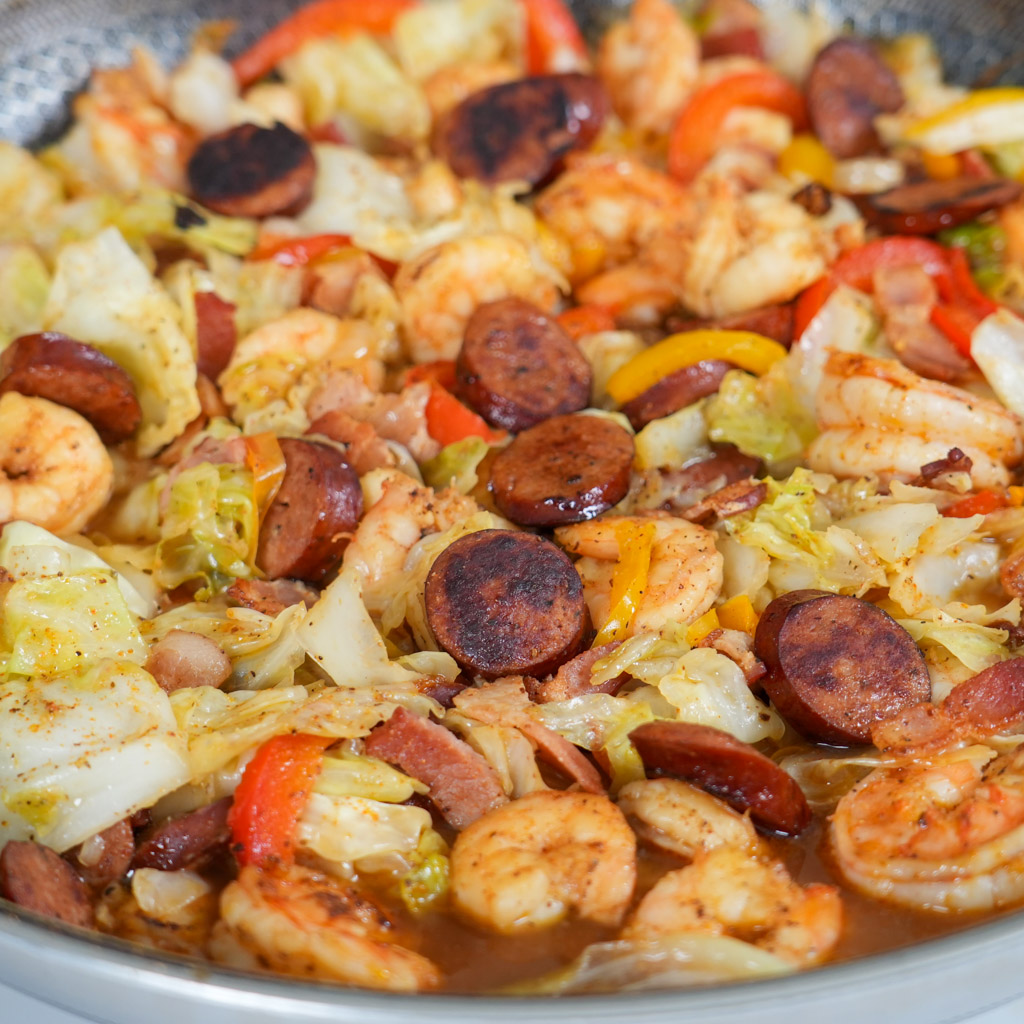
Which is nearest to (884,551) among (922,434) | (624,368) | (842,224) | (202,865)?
(922,434)

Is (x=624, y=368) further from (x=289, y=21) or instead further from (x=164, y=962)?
(x=289, y=21)

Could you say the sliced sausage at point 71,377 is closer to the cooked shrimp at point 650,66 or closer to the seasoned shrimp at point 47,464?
the seasoned shrimp at point 47,464

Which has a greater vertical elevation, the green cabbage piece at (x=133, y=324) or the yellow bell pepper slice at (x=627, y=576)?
the green cabbage piece at (x=133, y=324)

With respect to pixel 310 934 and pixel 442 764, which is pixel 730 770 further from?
pixel 310 934

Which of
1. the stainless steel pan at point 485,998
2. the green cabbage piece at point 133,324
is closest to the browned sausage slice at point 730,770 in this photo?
the stainless steel pan at point 485,998

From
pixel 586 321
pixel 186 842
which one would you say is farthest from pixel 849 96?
pixel 186 842

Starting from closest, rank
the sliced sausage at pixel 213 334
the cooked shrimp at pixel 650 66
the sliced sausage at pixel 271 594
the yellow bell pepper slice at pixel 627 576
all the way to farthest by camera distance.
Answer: the yellow bell pepper slice at pixel 627 576, the sliced sausage at pixel 271 594, the sliced sausage at pixel 213 334, the cooked shrimp at pixel 650 66

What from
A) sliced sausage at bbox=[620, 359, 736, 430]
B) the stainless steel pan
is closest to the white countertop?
the stainless steel pan
